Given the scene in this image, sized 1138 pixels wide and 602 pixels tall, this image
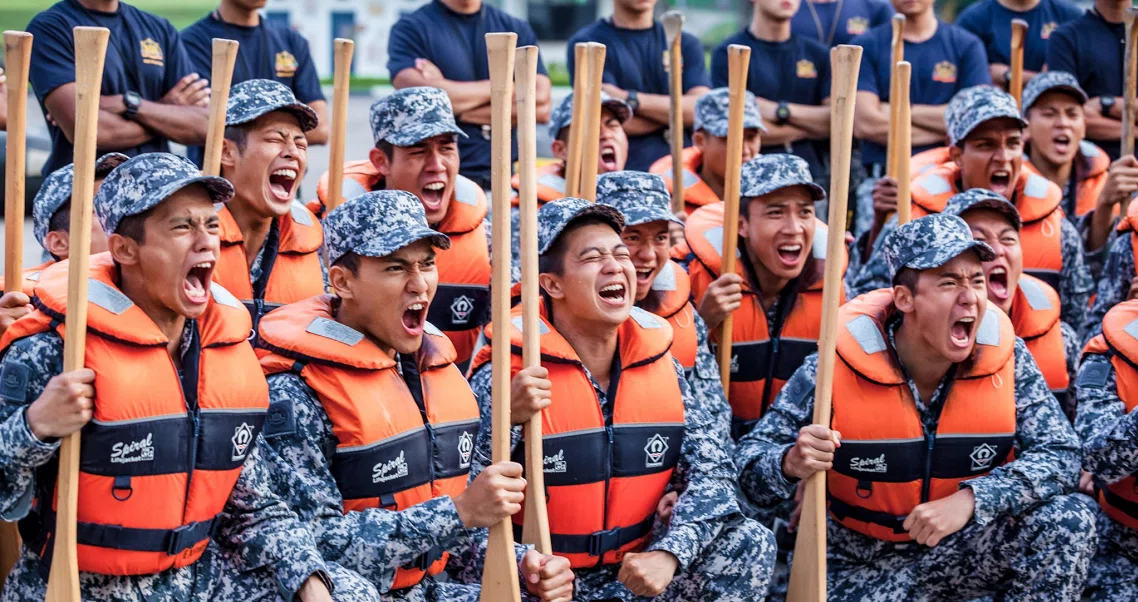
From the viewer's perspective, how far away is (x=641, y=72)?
8.98 meters

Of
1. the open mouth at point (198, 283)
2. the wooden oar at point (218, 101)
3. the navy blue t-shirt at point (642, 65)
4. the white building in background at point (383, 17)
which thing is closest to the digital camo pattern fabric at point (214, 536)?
the open mouth at point (198, 283)

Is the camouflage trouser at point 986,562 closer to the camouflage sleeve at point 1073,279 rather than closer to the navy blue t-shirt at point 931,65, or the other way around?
the camouflage sleeve at point 1073,279

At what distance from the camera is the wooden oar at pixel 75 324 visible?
14.3ft

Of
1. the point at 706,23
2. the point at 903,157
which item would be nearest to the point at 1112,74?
the point at 903,157

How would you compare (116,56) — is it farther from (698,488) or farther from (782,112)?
(782,112)

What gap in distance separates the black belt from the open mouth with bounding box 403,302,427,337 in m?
2.05

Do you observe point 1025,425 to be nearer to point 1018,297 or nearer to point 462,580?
point 1018,297

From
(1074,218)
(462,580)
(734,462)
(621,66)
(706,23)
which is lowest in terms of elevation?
(462,580)

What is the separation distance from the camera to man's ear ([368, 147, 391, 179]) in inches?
272

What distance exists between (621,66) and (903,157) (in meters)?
2.13

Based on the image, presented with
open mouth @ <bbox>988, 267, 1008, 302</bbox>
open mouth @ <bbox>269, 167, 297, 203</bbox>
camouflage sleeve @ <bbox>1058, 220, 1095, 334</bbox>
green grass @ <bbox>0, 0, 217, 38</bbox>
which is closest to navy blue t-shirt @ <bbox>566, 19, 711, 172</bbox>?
camouflage sleeve @ <bbox>1058, 220, 1095, 334</bbox>

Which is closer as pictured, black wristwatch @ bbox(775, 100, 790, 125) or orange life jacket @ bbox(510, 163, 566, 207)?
orange life jacket @ bbox(510, 163, 566, 207)

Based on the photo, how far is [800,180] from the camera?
7.06 meters

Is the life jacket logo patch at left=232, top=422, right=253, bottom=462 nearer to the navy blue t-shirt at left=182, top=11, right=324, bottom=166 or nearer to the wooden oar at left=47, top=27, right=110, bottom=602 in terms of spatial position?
the wooden oar at left=47, top=27, right=110, bottom=602
